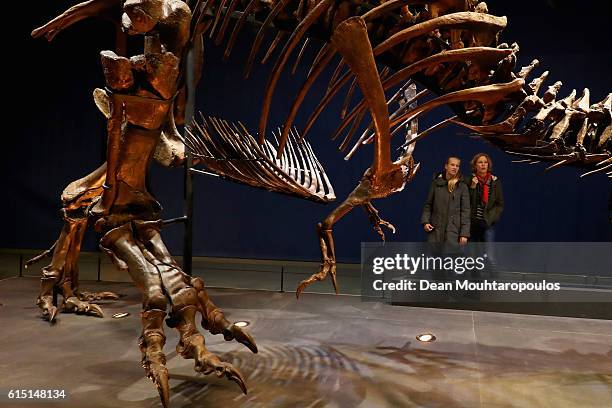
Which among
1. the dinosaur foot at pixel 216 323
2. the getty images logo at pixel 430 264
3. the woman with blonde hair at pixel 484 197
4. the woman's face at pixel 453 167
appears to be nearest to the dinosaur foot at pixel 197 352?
the dinosaur foot at pixel 216 323

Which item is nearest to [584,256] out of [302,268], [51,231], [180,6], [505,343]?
[505,343]

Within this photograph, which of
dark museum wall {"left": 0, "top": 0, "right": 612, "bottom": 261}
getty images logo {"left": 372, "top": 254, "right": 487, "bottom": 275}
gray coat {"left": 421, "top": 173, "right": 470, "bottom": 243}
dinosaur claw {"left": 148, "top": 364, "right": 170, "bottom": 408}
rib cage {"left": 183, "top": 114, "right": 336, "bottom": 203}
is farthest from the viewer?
dark museum wall {"left": 0, "top": 0, "right": 612, "bottom": 261}

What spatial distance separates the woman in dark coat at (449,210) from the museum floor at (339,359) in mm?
674

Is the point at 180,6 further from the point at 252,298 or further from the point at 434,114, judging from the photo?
the point at 434,114

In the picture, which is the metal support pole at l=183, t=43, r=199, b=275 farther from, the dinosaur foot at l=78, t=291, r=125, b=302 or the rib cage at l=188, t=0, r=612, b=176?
the dinosaur foot at l=78, t=291, r=125, b=302

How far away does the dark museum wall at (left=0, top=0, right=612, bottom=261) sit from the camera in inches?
235

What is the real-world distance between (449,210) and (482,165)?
0.52 meters

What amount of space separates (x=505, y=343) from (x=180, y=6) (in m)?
2.95

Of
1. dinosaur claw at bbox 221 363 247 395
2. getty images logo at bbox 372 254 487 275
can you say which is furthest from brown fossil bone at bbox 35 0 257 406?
getty images logo at bbox 372 254 487 275

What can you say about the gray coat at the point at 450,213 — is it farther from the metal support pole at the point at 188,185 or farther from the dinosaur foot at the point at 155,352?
the dinosaur foot at the point at 155,352

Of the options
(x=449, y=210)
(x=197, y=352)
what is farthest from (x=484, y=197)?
(x=197, y=352)

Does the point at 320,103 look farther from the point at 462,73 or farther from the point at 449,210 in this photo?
the point at 449,210

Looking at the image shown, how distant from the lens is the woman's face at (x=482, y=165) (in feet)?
16.2

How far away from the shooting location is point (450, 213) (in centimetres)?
482
